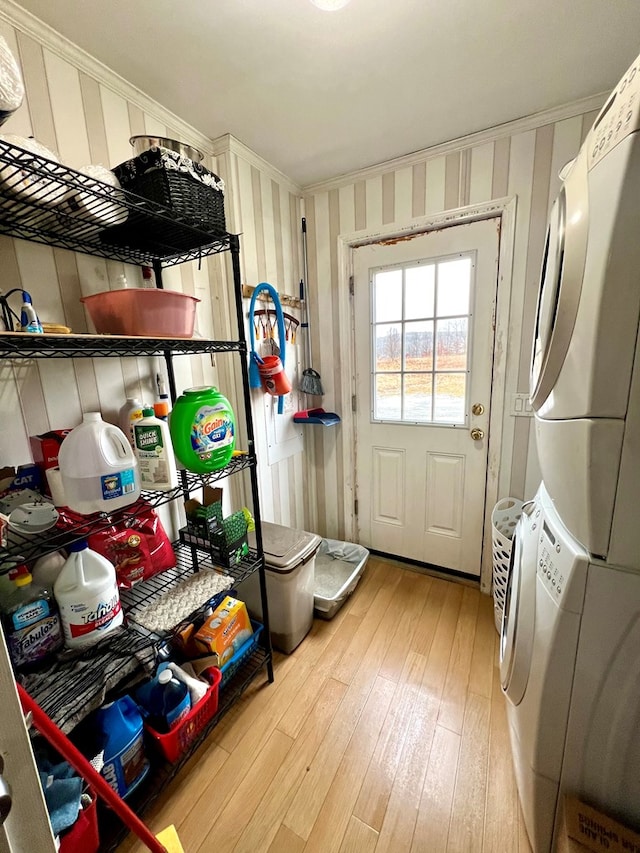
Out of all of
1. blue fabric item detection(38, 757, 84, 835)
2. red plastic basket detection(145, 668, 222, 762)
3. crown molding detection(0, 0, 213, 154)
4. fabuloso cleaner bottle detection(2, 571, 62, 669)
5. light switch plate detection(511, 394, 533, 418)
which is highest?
crown molding detection(0, 0, 213, 154)

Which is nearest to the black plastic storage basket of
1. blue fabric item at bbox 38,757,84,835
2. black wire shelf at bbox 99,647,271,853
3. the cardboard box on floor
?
blue fabric item at bbox 38,757,84,835

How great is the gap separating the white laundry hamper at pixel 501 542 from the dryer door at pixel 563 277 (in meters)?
0.91

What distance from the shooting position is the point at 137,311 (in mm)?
899

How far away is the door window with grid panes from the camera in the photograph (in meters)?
1.76

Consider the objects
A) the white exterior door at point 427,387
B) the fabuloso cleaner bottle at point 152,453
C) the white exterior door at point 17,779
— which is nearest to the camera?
the white exterior door at point 17,779

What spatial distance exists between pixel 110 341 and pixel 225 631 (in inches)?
43.1

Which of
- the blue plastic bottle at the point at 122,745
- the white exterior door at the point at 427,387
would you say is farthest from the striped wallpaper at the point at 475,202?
the blue plastic bottle at the point at 122,745

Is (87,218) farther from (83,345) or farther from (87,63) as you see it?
(87,63)

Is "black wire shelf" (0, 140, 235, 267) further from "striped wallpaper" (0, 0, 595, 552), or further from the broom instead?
the broom

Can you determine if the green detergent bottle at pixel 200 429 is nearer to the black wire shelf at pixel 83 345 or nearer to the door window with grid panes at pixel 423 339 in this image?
the black wire shelf at pixel 83 345

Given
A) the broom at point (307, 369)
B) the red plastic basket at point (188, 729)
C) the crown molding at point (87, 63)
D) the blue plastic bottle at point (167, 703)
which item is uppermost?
the crown molding at point (87, 63)

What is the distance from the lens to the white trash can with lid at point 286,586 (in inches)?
57.6

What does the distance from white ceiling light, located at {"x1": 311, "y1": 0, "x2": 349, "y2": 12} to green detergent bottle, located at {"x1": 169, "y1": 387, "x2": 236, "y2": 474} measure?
112 cm

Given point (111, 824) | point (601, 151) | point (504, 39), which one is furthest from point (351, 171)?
point (111, 824)
